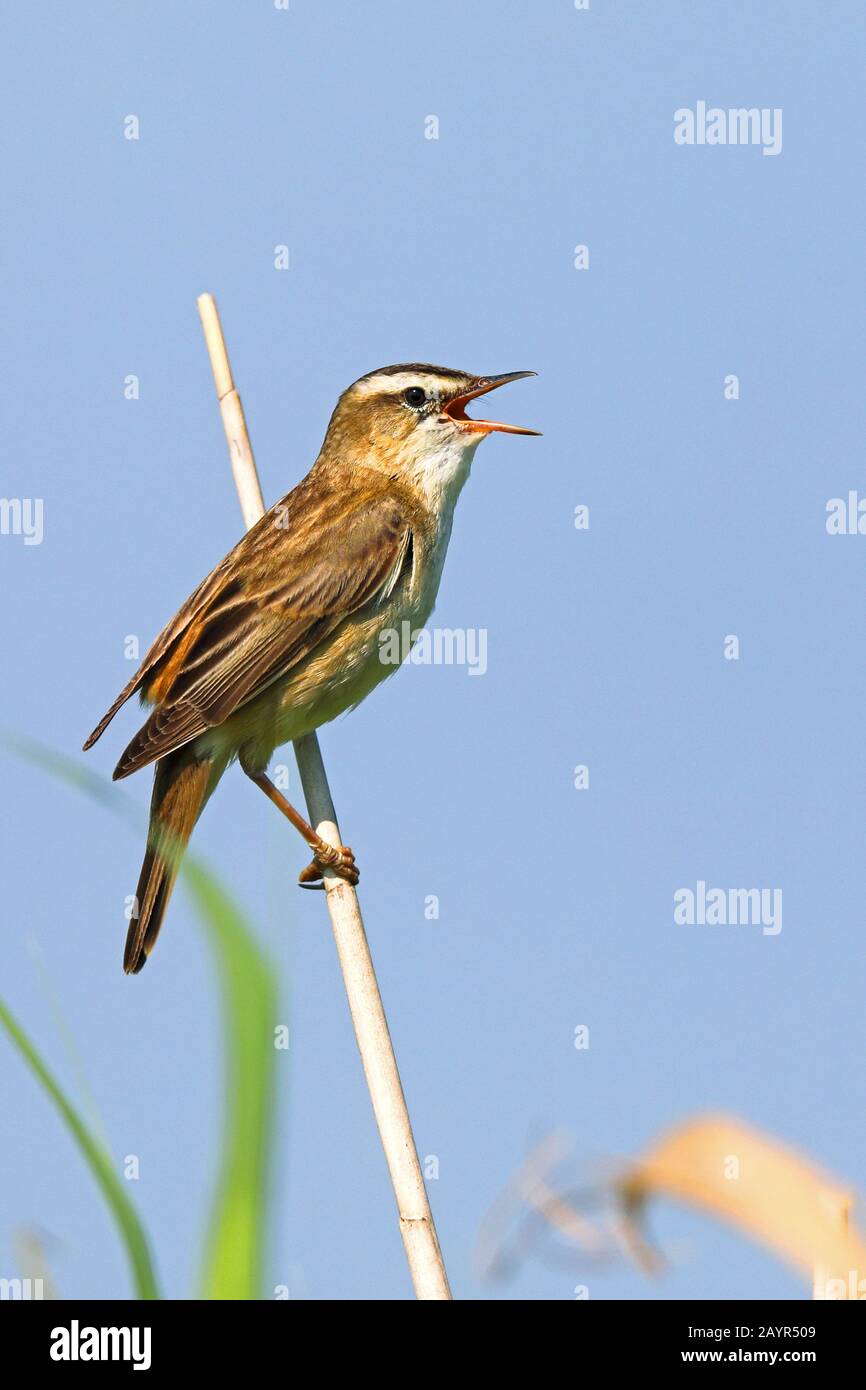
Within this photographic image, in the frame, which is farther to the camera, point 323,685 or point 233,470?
point 323,685

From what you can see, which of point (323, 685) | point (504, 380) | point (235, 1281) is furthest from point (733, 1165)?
point (504, 380)

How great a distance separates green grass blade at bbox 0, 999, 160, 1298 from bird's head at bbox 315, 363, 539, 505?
4.66 m

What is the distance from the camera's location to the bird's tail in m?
4.81

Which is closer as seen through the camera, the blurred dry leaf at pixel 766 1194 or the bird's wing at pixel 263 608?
the blurred dry leaf at pixel 766 1194

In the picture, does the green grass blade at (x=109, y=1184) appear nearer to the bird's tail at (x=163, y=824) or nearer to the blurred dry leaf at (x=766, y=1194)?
the blurred dry leaf at (x=766, y=1194)

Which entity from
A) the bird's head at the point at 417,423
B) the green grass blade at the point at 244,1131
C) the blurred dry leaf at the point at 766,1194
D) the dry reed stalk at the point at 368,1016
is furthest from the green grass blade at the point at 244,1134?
the bird's head at the point at 417,423

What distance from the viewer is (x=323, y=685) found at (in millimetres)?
5332

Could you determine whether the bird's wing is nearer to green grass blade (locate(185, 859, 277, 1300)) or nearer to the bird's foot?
the bird's foot

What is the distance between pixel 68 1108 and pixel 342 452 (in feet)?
16.8

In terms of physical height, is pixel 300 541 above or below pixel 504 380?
below

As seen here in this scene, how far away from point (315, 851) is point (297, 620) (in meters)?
1.06

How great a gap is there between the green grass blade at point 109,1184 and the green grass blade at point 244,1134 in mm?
55

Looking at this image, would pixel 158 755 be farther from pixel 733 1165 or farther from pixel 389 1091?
pixel 733 1165

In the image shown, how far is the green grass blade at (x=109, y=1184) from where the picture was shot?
4.00ft
